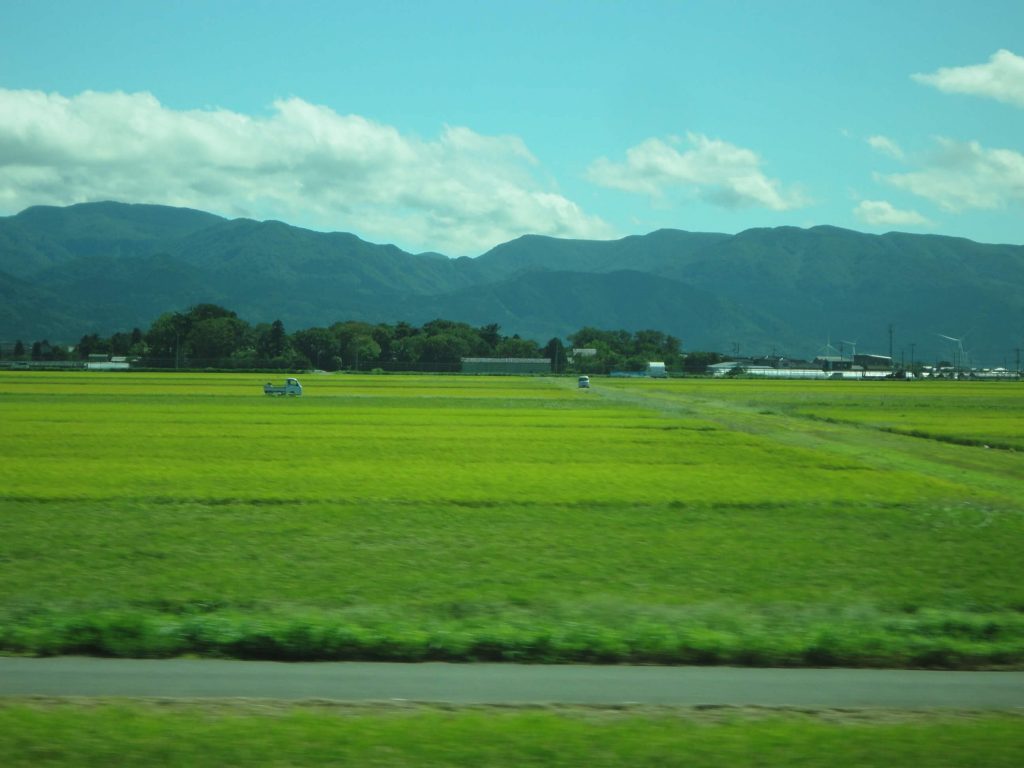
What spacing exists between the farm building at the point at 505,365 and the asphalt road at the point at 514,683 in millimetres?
164367

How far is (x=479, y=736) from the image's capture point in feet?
20.4

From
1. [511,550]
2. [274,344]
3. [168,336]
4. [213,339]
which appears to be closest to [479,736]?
[511,550]

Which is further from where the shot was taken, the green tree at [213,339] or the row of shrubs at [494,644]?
the green tree at [213,339]

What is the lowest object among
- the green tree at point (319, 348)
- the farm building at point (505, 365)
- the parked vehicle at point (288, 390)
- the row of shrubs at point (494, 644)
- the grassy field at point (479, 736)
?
the row of shrubs at point (494, 644)

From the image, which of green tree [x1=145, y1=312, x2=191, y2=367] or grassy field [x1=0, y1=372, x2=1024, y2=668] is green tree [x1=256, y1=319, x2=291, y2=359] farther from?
grassy field [x1=0, y1=372, x2=1024, y2=668]

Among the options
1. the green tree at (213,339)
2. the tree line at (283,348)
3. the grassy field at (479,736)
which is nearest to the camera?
the grassy field at (479,736)

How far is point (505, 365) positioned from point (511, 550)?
164 meters

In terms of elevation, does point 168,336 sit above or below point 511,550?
above

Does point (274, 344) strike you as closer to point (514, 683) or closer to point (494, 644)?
point (494, 644)

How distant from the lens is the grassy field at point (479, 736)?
588cm

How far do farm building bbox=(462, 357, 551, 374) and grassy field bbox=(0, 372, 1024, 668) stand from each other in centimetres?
13917

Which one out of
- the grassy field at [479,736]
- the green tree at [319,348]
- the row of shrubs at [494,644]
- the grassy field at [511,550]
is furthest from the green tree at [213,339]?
the grassy field at [479,736]

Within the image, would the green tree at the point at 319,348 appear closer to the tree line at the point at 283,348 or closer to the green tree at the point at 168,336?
the tree line at the point at 283,348

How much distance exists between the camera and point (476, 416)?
2016 inches
